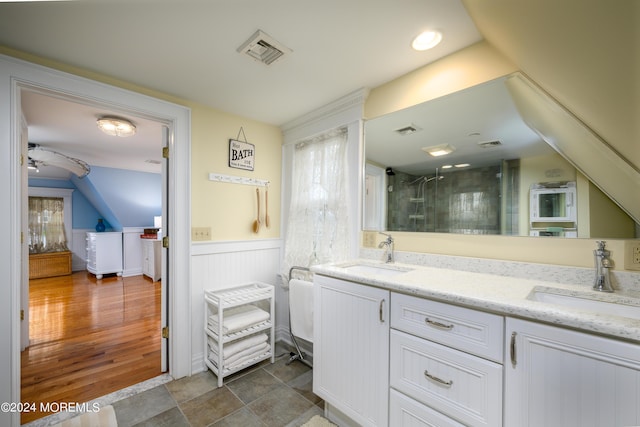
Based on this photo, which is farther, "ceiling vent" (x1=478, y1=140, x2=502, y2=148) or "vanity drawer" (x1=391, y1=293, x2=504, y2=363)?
"ceiling vent" (x1=478, y1=140, x2=502, y2=148)

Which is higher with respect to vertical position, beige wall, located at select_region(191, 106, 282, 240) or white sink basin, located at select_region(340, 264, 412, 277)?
beige wall, located at select_region(191, 106, 282, 240)

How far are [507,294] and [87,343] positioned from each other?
360 cm

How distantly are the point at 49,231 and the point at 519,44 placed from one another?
26.9 ft

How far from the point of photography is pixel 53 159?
3670 mm

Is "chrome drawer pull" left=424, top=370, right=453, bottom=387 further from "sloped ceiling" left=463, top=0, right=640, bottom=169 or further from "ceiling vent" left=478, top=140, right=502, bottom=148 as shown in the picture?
"ceiling vent" left=478, top=140, right=502, bottom=148

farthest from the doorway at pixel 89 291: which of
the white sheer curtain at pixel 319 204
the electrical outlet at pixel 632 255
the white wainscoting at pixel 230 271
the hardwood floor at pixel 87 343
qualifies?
the electrical outlet at pixel 632 255

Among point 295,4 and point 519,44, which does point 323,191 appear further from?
point 519,44

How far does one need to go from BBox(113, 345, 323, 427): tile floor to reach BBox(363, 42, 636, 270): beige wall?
1263mm

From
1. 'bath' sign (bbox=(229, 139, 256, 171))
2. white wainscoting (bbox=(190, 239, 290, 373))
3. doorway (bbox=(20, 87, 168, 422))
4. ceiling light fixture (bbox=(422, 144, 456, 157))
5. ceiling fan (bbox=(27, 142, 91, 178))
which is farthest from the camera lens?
ceiling fan (bbox=(27, 142, 91, 178))

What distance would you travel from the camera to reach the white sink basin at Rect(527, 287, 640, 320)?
988 mm

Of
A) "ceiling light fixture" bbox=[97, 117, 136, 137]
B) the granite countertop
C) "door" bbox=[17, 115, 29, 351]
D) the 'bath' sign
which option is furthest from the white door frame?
the granite countertop

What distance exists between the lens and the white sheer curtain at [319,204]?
6.93 feet

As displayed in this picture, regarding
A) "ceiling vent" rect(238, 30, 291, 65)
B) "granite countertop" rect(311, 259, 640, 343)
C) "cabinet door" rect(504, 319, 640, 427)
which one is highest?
"ceiling vent" rect(238, 30, 291, 65)

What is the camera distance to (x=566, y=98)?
0.91 m
